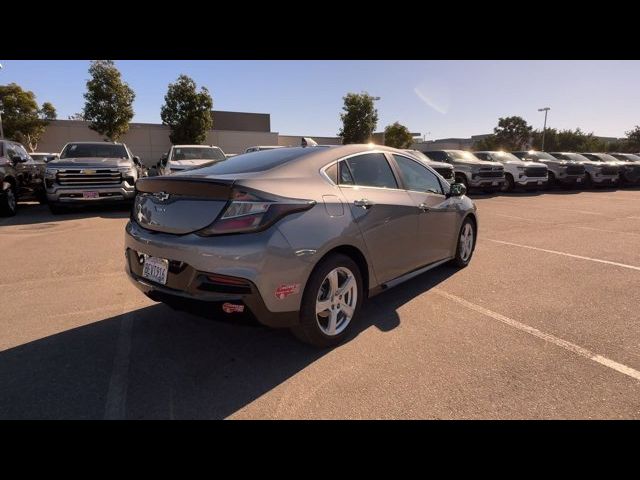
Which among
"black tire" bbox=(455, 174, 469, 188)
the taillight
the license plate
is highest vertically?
"black tire" bbox=(455, 174, 469, 188)

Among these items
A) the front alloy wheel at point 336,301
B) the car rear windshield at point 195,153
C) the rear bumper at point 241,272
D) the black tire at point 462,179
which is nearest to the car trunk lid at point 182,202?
the rear bumper at point 241,272

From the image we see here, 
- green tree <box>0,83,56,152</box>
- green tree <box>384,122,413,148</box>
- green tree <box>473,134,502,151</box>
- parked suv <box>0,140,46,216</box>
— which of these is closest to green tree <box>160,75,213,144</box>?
green tree <box>0,83,56,152</box>

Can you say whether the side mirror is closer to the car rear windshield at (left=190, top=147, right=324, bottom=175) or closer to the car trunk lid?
the car rear windshield at (left=190, top=147, right=324, bottom=175)

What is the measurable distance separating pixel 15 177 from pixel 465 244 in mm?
10710

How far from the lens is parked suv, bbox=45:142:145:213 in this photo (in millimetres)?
8891

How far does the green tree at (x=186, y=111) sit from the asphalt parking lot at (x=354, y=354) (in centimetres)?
3191

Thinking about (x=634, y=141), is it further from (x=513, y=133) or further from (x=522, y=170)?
(x=522, y=170)

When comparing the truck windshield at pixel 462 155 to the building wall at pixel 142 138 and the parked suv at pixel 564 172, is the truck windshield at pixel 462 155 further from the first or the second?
the building wall at pixel 142 138

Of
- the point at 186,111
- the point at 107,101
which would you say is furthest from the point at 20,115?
the point at 186,111

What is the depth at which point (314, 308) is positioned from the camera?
8.93ft

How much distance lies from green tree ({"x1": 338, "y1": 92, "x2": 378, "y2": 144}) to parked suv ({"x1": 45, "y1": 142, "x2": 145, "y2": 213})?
30721 mm

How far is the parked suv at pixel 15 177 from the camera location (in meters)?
8.95
